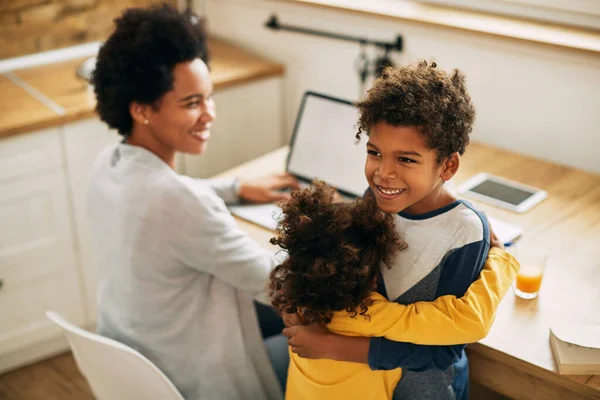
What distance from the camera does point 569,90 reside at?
6.72ft

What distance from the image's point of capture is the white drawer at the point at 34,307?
2410 mm

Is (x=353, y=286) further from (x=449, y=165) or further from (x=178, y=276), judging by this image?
(x=178, y=276)

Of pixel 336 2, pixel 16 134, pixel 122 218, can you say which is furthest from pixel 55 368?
pixel 336 2

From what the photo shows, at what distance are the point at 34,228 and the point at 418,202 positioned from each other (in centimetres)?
148

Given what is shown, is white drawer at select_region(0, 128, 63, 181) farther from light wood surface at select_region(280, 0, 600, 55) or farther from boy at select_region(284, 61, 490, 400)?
boy at select_region(284, 61, 490, 400)

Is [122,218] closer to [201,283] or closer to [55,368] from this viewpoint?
[201,283]

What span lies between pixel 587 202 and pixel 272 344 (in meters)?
0.85

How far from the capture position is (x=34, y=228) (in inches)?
93.0

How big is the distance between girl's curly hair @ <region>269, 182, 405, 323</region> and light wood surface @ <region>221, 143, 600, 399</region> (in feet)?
1.04

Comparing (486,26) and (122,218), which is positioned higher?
(486,26)

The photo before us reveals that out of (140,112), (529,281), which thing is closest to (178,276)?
(140,112)

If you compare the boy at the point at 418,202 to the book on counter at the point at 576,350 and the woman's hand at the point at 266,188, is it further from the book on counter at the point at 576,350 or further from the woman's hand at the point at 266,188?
the woman's hand at the point at 266,188

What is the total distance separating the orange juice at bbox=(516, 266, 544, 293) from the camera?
59.4 inches

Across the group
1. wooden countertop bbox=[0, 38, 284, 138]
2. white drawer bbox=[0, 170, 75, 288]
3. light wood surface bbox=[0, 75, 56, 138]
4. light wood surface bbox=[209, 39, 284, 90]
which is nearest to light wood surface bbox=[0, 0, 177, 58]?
wooden countertop bbox=[0, 38, 284, 138]
